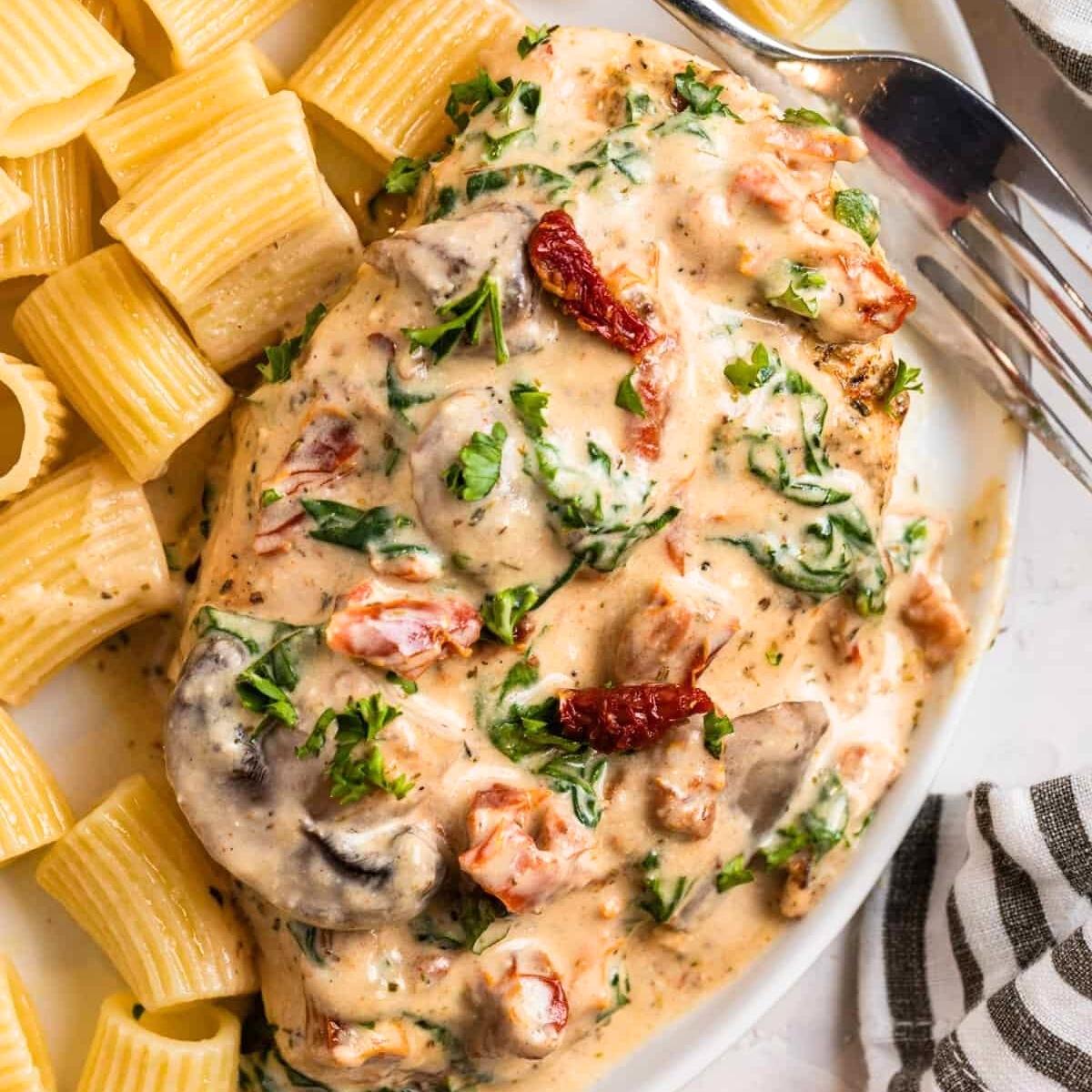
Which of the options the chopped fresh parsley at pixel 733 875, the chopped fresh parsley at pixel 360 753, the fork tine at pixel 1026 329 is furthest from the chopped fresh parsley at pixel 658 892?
the fork tine at pixel 1026 329

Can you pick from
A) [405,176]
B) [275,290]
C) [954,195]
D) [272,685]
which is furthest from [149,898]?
[954,195]

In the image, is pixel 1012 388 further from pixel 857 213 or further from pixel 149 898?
pixel 149 898

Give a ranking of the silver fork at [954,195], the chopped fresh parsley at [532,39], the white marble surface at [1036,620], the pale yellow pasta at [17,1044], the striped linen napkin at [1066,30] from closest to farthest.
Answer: the pale yellow pasta at [17,1044] < the chopped fresh parsley at [532,39] < the silver fork at [954,195] < the striped linen napkin at [1066,30] < the white marble surface at [1036,620]

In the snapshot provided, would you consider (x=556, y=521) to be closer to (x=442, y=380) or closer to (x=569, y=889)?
(x=442, y=380)

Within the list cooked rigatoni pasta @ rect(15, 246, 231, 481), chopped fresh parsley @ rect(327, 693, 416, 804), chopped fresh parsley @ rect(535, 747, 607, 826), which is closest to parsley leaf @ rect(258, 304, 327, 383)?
cooked rigatoni pasta @ rect(15, 246, 231, 481)

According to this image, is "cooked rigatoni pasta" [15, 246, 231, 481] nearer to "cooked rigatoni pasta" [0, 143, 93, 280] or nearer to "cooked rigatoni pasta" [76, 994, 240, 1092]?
"cooked rigatoni pasta" [0, 143, 93, 280]

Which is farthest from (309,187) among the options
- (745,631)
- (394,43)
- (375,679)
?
(745,631)

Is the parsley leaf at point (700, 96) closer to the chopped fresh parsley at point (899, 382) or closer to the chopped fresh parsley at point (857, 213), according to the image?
the chopped fresh parsley at point (857, 213)
